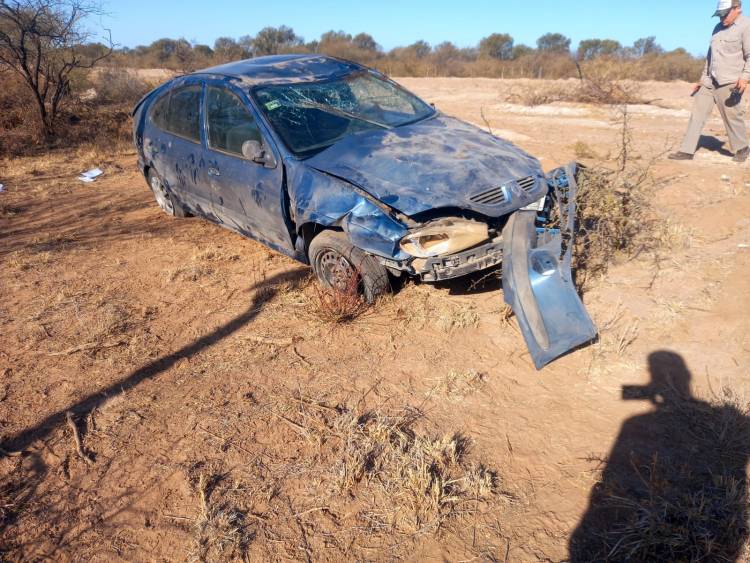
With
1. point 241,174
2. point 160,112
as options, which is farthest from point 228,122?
point 160,112

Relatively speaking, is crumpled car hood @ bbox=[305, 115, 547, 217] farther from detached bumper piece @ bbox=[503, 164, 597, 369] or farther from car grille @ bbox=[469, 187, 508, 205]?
detached bumper piece @ bbox=[503, 164, 597, 369]

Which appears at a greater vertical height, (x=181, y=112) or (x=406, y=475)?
(x=181, y=112)

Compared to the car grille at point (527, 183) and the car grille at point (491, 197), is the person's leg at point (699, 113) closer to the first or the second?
the car grille at point (527, 183)

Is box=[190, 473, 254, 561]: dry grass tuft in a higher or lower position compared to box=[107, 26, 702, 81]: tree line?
lower

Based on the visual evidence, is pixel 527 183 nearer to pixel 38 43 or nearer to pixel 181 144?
pixel 181 144

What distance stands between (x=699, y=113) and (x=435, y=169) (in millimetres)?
5136

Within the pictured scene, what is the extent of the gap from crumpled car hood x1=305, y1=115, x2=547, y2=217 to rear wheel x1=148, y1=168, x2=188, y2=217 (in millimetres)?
2719

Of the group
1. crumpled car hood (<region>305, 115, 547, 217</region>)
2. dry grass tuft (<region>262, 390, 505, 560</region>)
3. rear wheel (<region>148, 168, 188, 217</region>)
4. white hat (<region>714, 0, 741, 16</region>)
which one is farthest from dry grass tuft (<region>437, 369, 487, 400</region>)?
white hat (<region>714, 0, 741, 16</region>)

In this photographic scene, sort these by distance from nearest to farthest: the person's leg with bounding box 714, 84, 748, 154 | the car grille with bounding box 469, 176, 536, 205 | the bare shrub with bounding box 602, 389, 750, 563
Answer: the bare shrub with bounding box 602, 389, 750, 563
the car grille with bounding box 469, 176, 536, 205
the person's leg with bounding box 714, 84, 748, 154

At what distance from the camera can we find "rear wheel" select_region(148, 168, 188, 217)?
6281mm

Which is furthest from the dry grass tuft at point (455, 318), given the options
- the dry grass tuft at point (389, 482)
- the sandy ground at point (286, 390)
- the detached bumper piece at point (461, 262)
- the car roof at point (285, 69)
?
the car roof at point (285, 69)

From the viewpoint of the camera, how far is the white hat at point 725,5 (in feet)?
21.8

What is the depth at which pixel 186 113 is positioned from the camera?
5.36 metres

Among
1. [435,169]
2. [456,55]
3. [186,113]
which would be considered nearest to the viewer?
[435,169]
